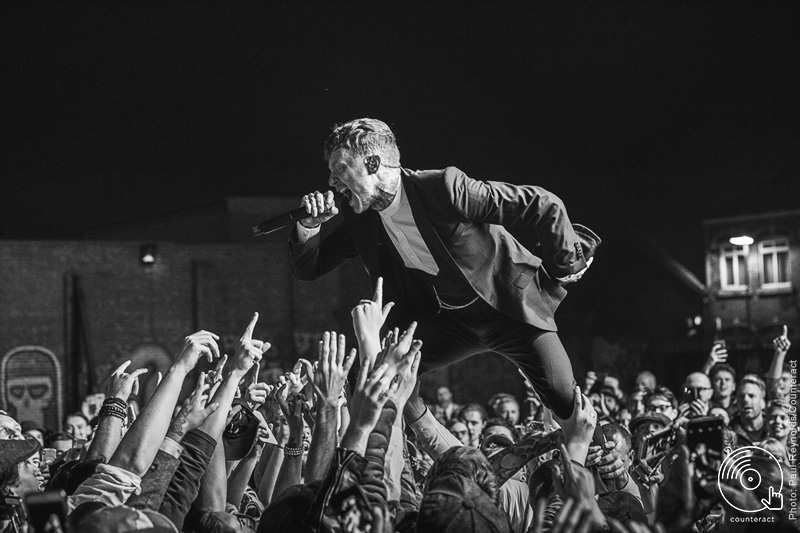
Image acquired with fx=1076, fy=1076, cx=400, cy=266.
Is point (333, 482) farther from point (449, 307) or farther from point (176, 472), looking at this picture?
point (449, 307)

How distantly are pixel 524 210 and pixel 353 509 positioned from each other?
216 centimetres

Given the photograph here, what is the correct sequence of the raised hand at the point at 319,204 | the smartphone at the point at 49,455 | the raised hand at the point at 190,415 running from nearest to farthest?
the raised hand at the point at 190,415 < the raised hand at the point at 319,204 < the smartphone at the point at 49,455

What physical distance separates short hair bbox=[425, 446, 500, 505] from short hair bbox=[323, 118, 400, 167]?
72.2 inches

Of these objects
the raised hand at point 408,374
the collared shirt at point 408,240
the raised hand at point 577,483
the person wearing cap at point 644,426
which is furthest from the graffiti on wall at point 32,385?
the raised hand at point 577,483

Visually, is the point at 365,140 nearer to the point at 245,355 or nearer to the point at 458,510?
the point at 245,355

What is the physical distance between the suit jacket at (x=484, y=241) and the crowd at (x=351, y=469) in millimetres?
625

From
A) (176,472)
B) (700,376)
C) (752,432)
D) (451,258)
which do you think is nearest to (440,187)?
(451,258)

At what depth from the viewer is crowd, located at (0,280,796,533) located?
3.36 metres

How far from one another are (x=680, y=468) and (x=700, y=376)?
6.88 metres

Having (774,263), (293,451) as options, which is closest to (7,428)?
(293,451)

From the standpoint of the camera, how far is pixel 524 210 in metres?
5.11

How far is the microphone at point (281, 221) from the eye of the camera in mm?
5051

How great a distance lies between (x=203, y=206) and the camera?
1214 inches

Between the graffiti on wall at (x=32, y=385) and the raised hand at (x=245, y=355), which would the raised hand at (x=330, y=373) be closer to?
the raised hand at (x=245, y=355)
